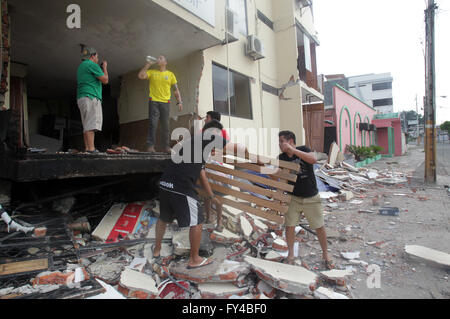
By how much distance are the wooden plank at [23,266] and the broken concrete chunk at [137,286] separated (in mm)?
831

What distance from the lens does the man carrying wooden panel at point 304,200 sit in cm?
299

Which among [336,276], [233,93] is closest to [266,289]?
[336,276]

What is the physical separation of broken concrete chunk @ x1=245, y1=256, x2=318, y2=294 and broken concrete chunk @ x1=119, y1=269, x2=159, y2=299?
3.46 feet

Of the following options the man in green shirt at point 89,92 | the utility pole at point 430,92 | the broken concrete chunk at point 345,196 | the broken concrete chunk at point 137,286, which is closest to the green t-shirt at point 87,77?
the man in green shirt at point 89,92

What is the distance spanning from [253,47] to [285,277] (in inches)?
257

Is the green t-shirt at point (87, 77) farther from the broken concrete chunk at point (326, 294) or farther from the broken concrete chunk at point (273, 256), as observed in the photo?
the broken concrete chunk at point (326, 294)

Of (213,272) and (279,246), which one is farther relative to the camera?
(279,246)

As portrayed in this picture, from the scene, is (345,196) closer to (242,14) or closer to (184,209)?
(184,209)

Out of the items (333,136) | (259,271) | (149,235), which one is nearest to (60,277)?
(149,235)

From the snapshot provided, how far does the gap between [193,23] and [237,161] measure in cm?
276

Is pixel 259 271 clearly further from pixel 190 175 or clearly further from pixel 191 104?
pixel 191 104

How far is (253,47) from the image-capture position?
7.15 metres

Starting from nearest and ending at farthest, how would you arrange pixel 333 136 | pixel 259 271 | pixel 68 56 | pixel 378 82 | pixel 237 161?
pixel 259 271 → pixel 237 161 → pixel 68 56 → pixel 333 136 → pixel 378 82

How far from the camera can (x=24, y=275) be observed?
7.77 ft
